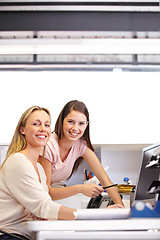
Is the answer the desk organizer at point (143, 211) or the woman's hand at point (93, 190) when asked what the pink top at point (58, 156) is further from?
the desk organizer at point (143, 211)

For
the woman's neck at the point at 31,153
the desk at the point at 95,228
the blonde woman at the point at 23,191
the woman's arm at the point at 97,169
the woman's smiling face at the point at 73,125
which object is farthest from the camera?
the woman's arm at the point at 97,169

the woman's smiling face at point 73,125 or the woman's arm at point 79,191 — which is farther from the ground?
the woman's smiling face at point 73,125

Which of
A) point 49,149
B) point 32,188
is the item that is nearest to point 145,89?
point 49,149

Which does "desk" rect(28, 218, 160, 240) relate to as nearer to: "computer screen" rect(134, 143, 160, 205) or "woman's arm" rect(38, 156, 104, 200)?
"computer screen" rect(134, 143, 160, 205)

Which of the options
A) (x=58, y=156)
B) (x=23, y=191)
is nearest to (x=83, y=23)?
(x=58, y=156)

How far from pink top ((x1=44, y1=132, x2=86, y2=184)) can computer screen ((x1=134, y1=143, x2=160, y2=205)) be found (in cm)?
75

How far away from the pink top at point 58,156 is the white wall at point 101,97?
4.49 ft

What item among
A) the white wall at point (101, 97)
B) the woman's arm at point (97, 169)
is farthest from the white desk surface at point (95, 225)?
the white wall at point (101, 97)

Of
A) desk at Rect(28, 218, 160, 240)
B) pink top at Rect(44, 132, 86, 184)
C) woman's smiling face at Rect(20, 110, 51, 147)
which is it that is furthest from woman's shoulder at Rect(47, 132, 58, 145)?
desk at Rect(28, 218, 160, 240)

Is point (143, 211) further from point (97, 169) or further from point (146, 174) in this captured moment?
point (97, 169)

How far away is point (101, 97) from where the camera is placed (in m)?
3.65

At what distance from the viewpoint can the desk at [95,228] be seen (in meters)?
1.05

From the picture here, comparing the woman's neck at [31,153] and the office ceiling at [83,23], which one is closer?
the woman's neck at [31,153]

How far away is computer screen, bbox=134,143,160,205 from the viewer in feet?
4.54
